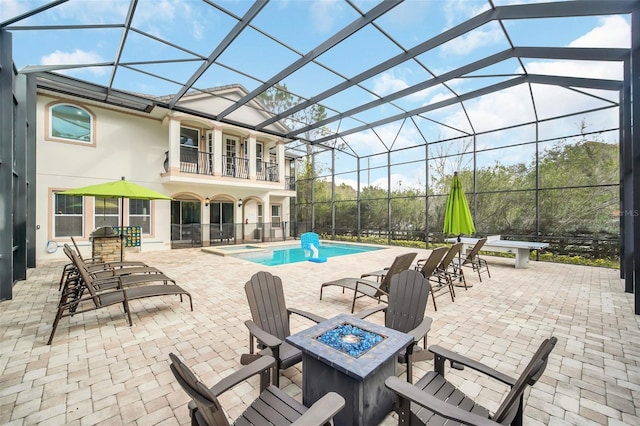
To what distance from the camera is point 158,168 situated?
11.9 metres

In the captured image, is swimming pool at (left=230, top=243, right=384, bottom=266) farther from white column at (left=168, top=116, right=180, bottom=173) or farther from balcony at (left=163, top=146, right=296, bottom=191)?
white column at (left=168, top=116, right=180, bottom=173)

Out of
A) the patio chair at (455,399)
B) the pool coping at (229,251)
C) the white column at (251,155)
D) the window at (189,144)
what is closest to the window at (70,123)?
the window at (189,144)

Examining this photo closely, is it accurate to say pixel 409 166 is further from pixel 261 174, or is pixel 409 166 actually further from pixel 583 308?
pixel 583 308

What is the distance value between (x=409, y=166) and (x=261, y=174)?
25.9ft

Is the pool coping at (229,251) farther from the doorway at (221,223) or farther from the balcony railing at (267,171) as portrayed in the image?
the balcony railing at (267,171)

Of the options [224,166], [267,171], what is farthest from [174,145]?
[267,171]

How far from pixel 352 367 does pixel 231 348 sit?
6.47ft

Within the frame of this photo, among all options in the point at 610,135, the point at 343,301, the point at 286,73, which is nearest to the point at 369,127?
the point at 286,73

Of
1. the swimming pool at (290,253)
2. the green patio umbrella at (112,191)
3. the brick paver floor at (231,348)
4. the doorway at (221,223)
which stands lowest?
the swimming pool at (290,253)

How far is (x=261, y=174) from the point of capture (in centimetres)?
1520

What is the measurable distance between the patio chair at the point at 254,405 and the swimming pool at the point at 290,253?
7968 mm

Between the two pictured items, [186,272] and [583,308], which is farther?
[186,272]

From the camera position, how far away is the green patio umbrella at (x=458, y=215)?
742 centimetres

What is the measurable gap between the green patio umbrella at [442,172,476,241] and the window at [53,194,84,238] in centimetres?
1273
